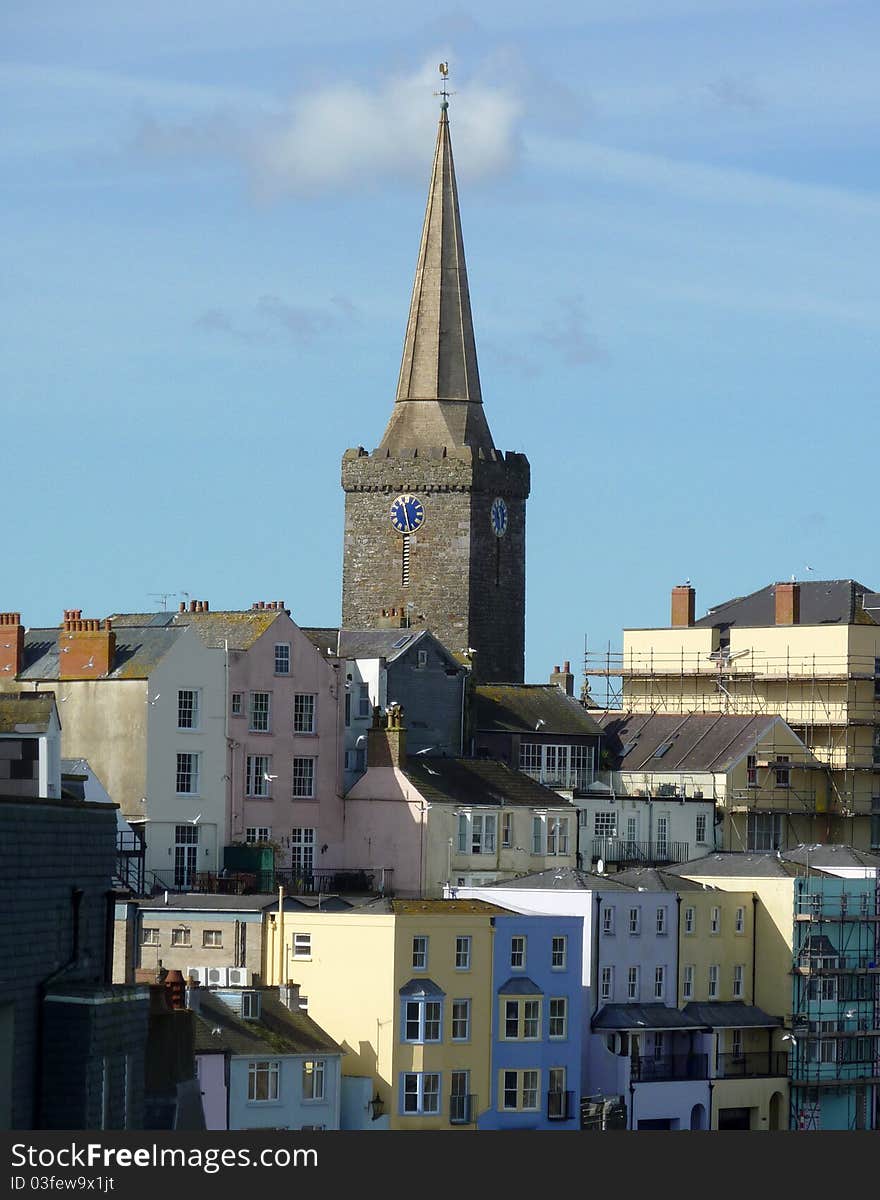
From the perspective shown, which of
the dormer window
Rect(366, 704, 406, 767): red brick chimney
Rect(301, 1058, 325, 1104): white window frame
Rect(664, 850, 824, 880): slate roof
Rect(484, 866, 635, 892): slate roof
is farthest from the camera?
Rect(366, 704, 406, 767): red brick chimney

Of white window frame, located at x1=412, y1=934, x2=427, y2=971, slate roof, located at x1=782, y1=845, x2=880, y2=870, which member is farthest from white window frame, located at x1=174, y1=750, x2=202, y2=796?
slate roof, located at x1=782, y1=845, x2=880, y2=870

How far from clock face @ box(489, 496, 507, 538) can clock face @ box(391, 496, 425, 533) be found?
251cm

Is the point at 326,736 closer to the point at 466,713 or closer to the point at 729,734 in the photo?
the point at 466,713

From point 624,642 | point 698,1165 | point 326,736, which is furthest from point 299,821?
point 698,1165

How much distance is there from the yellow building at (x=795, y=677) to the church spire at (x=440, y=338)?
10.6 meters

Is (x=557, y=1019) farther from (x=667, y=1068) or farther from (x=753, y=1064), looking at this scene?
(x=753, y=1064)

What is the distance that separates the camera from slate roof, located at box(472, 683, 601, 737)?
325 ft

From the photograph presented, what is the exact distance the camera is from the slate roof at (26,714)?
63.0 meters

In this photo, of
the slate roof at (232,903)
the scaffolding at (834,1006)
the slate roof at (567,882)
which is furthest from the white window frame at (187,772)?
the scaffolding at (834,1006)

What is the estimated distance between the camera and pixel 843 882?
8662 centimetres

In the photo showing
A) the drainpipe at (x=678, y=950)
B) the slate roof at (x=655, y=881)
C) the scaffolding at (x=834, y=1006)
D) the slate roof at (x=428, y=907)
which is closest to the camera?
the slate roof at (x=428, y=907)

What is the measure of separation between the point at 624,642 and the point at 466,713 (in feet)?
48.2

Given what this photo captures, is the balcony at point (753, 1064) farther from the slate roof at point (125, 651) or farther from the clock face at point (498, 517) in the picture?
the clock face at point (498, 517)

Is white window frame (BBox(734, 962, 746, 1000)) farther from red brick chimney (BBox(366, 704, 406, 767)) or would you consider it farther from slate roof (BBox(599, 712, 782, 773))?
slate roof (BBox(599, 712, 782, 773))
